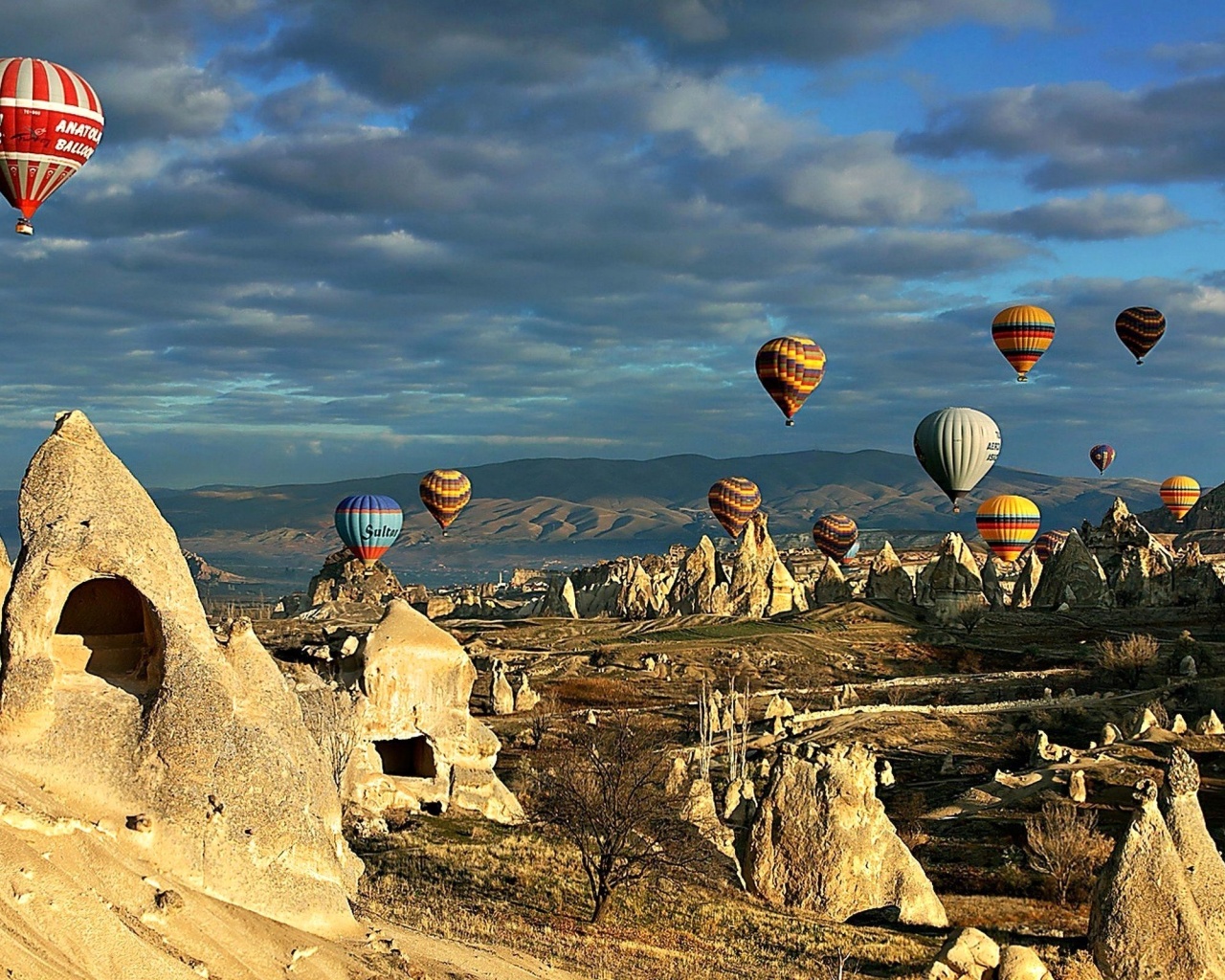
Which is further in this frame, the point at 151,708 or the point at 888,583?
the point at 888,583

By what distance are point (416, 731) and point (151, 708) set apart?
49.1ft

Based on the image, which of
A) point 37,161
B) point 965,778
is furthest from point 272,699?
point 965,778

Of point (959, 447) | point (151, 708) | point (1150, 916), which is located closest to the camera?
point (151, 708)

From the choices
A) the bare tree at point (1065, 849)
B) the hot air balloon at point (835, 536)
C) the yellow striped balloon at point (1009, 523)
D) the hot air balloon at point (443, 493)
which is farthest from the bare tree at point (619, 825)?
the hot air balloon at point (835, 536)

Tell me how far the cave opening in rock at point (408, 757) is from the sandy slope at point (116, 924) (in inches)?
593

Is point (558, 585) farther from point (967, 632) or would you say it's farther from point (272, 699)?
point (272, 699)

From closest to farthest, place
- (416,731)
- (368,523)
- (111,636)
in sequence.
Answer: (111,636) → (416,731) → (368,523)

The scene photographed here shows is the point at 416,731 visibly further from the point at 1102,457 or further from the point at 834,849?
the point at 1102,457

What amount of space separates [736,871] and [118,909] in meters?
15.1

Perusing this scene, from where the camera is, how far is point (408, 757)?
91.5 feet

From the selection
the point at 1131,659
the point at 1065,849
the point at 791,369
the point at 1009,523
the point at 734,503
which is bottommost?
the point at 1065,849

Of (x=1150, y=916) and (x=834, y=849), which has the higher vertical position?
(x=1150, y=916)

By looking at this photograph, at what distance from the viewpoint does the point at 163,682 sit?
11.7 metres

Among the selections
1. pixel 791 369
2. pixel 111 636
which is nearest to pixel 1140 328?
pixel 791 369
